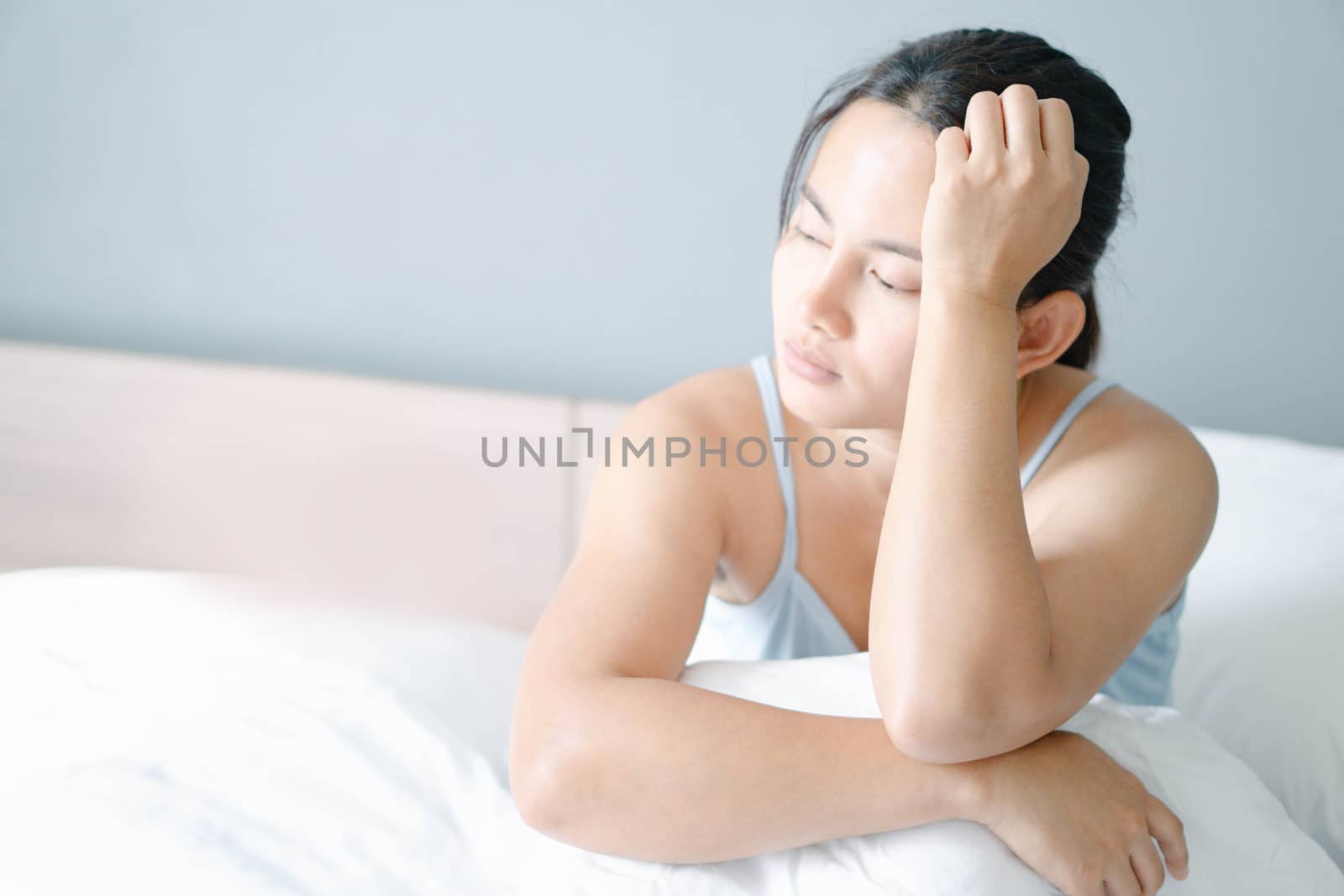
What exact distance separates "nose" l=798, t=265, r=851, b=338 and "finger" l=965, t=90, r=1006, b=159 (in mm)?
148

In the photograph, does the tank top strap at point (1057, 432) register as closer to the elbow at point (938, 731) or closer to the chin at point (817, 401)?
the chin at point (817, 401)

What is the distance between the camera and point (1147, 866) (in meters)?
0.79

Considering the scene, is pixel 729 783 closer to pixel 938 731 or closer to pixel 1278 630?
pixel 938 731

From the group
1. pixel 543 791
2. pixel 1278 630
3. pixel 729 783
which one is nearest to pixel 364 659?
pixel 543 791

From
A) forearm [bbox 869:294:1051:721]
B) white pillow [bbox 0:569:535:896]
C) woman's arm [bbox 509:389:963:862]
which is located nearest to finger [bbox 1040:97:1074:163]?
forearm [bbox 869:294:1051:721]

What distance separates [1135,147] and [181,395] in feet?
5.24

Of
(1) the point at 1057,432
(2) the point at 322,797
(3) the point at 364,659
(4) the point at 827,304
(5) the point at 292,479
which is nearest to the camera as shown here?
(4) the point at 827,304

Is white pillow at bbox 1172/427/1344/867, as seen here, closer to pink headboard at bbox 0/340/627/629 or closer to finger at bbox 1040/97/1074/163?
finger at bbox 1040/97/1074/163

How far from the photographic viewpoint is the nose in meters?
0.88

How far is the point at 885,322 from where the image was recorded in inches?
35.0

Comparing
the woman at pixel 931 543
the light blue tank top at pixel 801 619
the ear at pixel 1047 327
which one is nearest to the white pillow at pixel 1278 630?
the light blue tank top at pixel 801 619

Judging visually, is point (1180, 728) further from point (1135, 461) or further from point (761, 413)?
point (761, 413)

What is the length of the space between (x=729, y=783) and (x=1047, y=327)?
0.53m

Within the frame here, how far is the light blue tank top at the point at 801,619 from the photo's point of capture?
1128 millimetres
